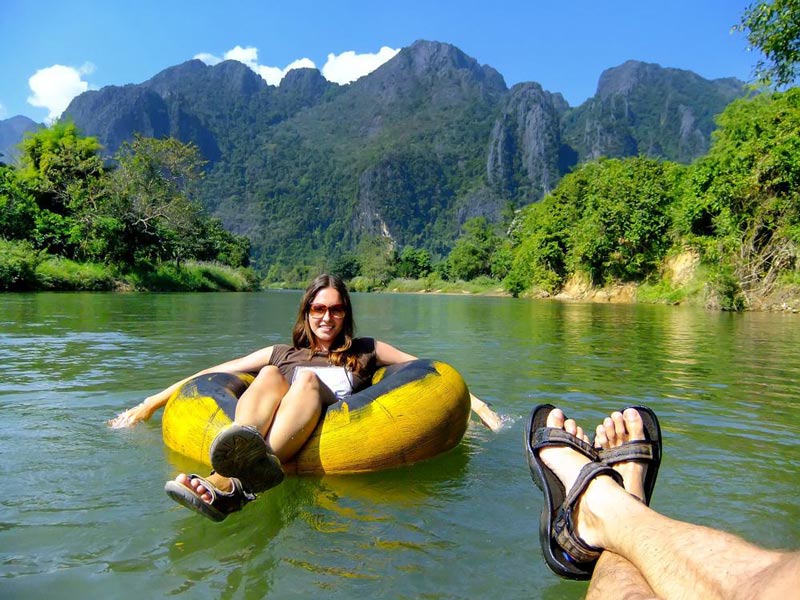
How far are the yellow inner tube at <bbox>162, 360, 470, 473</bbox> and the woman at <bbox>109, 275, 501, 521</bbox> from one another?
13 centimetres

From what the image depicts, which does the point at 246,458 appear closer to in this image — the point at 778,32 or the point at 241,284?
the point at 778,32

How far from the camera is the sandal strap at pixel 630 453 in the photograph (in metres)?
2.47

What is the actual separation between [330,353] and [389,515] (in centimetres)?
128

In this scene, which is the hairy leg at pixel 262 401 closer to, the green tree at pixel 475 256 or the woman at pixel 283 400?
the woman at pixel 283 400

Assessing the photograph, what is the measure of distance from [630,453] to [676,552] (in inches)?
33.3

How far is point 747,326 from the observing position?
14086mm

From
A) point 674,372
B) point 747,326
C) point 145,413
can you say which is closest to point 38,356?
point 145,413

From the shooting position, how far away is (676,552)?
1663 mm

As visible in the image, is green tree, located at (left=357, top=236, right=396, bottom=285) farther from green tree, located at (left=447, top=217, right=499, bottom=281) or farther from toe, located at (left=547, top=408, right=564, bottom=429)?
toe, located at (left=547, top=408, right=564, bottom=429)

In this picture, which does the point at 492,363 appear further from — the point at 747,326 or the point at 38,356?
the point at 747,326

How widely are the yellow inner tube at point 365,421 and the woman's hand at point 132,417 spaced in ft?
1.55

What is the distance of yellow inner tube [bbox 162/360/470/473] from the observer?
3375 mm

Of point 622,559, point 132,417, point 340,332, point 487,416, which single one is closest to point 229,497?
point 340,332

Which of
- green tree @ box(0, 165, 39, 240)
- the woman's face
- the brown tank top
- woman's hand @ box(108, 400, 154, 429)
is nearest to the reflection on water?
woman's hand @ box(108, 400, 154, 429)
